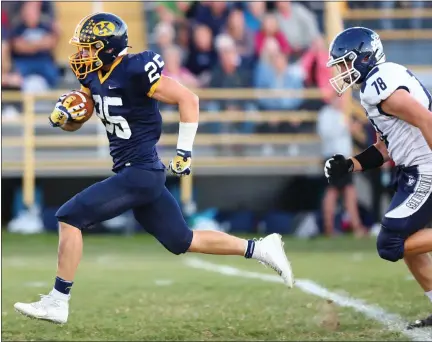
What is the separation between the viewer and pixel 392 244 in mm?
5484

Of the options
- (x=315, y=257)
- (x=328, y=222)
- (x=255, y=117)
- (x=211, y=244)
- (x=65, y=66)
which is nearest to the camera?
(x=211, y=244)

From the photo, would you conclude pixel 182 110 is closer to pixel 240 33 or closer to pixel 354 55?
pixel 354 55

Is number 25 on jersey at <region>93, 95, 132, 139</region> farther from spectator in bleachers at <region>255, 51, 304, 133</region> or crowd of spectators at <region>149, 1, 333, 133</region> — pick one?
spectator in bleachers at <region>255, 51, 304, 133</region>

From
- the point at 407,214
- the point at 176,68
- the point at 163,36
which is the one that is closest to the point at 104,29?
the point at 407,214

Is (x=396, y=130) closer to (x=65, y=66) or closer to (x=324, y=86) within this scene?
(x=324, y=86)

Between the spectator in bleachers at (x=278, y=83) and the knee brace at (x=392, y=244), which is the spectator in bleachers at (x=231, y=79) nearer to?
the spectator in bleachers at (x=278, y=83)

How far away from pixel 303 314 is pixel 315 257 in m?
4.25

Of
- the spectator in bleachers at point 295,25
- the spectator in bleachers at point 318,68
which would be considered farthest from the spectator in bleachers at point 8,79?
the spectator in bleachers at point 318,68

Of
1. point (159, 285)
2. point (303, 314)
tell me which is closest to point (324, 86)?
point (159, 285)

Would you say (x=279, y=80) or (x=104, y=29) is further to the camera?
(x=279, y=80)

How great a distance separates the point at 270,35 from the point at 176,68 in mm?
1413

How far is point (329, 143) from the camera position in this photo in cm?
1305

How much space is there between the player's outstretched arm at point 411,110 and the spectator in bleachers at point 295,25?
8845 mm

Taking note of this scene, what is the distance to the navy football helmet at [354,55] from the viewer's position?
5.43 m
